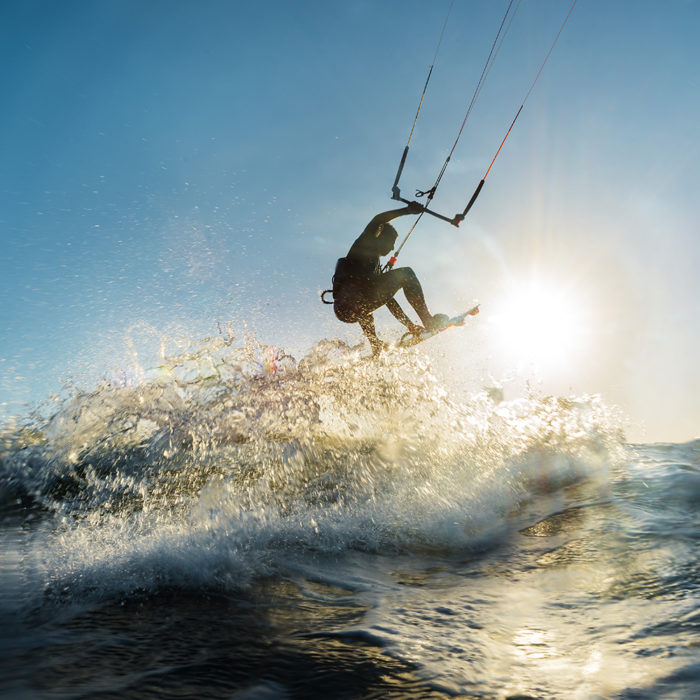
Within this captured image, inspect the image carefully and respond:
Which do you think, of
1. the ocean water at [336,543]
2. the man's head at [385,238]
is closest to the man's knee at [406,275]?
the man's head at [385,238]

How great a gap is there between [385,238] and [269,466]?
11.9 feet

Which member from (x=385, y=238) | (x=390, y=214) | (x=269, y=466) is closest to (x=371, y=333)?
(x=385, y=238)

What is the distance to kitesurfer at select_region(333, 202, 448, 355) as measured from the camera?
6.41 metres

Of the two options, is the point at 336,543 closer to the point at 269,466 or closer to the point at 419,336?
the point at 269,466

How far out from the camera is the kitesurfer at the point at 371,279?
641 cm

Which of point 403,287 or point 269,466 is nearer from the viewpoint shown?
point 269,466

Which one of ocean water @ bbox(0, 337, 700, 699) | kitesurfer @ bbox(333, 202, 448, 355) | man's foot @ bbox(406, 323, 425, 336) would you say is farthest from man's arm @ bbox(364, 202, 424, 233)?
ocean water @ bbox(0, 337, 700, 699)

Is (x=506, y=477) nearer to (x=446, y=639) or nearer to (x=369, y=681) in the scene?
(x=446, y=639)

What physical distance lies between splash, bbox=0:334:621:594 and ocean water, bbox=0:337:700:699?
25 millimetres

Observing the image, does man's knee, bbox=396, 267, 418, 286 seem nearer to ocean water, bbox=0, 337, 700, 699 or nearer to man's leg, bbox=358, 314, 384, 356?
man's leg, bbox=358, 314, 384, 356

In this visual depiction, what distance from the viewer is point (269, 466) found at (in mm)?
4566

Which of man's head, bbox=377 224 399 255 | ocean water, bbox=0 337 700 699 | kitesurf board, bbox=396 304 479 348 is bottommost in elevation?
ocean water, bbox=0 337 700 699

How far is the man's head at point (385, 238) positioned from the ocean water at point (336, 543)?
155 cm

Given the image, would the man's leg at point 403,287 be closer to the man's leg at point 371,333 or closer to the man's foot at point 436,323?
the man's foot at point 436,323
